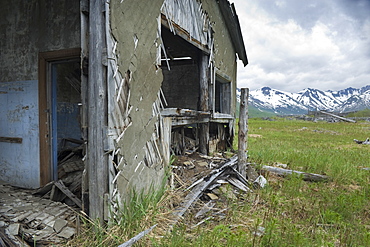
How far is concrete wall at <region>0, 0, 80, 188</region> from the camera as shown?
4.59 metres

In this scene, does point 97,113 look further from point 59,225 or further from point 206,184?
point 206,184

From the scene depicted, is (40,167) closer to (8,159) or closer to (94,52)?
(8,159)

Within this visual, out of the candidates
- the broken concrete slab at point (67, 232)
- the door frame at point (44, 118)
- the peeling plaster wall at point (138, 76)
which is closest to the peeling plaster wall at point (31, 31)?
the door frame at point (44, 118)

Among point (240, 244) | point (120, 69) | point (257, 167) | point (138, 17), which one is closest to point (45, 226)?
point (120, 69)

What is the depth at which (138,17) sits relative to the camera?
3.71m

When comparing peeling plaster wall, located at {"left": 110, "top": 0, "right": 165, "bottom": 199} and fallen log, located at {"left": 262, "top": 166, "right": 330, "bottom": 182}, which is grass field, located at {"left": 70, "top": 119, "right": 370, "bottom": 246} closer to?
fallen log, located at {"left": 262, "top": 166, "right": 330, "bottom": 182}

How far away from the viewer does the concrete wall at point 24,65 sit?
15.1ft

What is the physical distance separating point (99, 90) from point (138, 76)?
0.75 metres

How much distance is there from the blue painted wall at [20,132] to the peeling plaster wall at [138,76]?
8.03 ft

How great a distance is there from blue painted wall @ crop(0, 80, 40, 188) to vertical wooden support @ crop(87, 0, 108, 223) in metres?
2.29

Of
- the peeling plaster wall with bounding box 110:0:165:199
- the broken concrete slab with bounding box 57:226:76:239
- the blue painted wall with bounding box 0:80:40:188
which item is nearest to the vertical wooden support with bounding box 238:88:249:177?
the peeling plaster wall with bounding box 110:0:165:199

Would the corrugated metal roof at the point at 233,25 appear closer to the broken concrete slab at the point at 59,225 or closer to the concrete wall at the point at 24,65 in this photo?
the concrete wall at the point at 24,65

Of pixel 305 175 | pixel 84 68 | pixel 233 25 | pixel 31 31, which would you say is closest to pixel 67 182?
pixel 84 68

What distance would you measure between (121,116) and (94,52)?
909 mm
